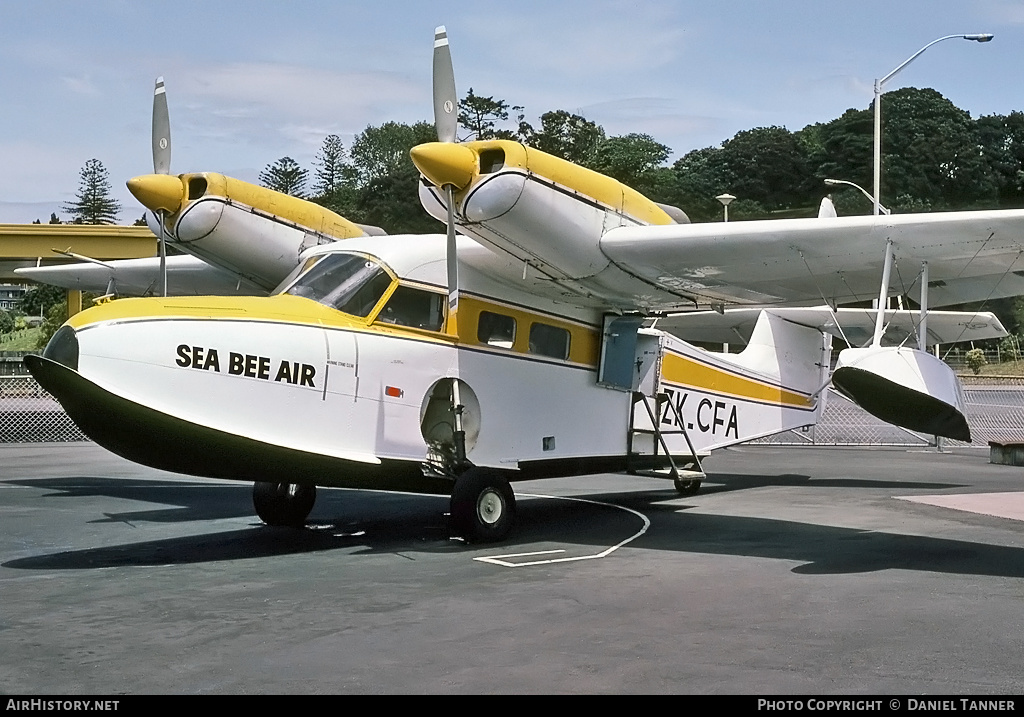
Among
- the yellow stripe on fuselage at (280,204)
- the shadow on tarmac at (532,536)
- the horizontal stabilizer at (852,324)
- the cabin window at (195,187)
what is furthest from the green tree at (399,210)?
the cabin window at (195,187)

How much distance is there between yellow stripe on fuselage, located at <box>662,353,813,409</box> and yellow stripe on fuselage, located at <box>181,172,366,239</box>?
4.68 meters

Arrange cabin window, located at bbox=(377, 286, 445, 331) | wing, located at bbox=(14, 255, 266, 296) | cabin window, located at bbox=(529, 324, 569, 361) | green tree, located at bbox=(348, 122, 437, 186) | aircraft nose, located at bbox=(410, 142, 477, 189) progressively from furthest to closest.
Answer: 1. green tree, located at bbox=(348, 122, 437, 186)
2. wing, located at bbox=(14, 255, 266, 296)
3. cabin window, located at bbox=(529, 324, 569, 361)
4. cabin window, located at bbox=(377, 286, 445, 331)
5. aircraft nose, located at bbox=(410, 142, 477, 189)

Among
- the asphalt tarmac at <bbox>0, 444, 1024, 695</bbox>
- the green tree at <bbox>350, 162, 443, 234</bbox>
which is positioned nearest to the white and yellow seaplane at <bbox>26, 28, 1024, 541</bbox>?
the asphalt tarmac at <bbox>0, 444, 1024, 695</bbox>

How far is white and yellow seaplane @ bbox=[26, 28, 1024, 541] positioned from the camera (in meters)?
9.70

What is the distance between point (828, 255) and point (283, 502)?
6.80 m

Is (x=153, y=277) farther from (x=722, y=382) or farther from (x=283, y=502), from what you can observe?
(x=722, y=382)

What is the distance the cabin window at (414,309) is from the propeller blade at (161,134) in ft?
13.8

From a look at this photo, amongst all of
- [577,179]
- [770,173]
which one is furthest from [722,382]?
[770,173]

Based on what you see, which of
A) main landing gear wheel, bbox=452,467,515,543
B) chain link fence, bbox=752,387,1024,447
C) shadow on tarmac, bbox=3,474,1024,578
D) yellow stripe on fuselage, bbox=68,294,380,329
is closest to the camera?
yellow stripe on fuselage, bbox=68,294,380,329

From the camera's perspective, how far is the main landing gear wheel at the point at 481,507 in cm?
1117

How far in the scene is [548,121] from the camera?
3396 inches

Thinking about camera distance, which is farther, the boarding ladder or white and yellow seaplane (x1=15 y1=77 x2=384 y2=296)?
the boarding ladder

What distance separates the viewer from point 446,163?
34.6ft

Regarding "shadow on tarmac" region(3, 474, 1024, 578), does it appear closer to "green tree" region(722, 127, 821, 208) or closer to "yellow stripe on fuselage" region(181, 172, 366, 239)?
"yellow stripe on fuselage" region(181, 172, 366, 239)
